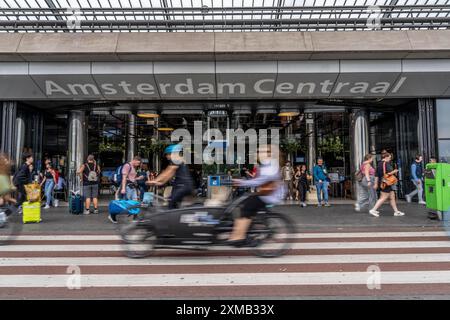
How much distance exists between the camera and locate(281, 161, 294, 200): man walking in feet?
48.4

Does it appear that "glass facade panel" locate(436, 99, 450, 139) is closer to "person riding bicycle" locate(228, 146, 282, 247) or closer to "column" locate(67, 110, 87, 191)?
"person riding bicycle" locate(228, 146, 282, 247)

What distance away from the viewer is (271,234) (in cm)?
575

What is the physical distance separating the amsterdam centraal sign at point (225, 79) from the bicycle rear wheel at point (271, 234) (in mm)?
7834

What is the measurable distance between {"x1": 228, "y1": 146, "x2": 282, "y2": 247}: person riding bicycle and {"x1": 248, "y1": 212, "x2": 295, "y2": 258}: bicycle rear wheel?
A: 157 mm

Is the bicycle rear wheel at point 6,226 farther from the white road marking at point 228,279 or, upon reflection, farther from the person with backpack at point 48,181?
the person with backpack at point 48,181

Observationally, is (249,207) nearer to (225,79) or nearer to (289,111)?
(225,79)

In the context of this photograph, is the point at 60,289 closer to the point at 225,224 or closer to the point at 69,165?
the point at 225,224

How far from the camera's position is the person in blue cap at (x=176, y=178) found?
19.4 feet

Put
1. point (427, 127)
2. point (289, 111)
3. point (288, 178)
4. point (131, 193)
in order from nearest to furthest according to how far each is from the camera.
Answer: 1. point (131, 193)
2. point (427, 127)
3. point (288, 178)
4. point (289, 111)

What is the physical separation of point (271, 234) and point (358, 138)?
11689 millimetres

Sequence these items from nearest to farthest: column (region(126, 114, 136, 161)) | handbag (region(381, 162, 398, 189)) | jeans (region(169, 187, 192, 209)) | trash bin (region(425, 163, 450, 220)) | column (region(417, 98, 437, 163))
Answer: jeans (region(169, 187, 192, 209)), trash bin (region(425, 163, 450, 220)), handbag (region(381, 162, 398, 189)), column (region(417, 98, 437, 163)), column (region(126, 114, 136, 161))

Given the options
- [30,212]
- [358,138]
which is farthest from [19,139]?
[358,138]

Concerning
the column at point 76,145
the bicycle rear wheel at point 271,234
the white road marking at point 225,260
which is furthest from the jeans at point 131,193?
the bicycle rear wheel at point 271,234

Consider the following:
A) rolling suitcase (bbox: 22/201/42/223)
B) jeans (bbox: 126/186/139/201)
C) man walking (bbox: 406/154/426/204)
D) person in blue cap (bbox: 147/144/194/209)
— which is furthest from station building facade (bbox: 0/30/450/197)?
person in blue cap (bbox: 147/144/194/209)
